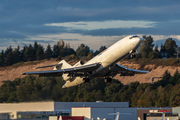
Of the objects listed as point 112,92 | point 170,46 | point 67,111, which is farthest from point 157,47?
point 67,111

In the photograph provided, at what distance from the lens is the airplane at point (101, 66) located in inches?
1794

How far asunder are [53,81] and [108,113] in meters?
12.9

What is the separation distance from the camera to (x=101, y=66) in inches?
1954

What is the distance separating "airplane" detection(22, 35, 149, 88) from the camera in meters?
45.6

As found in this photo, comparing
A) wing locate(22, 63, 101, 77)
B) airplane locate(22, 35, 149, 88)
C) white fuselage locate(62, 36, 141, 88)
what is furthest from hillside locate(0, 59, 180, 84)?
white fuselage locate(62, 36, 141, 88)

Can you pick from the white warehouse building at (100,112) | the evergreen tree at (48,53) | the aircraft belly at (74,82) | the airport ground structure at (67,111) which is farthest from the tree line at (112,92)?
the evergreen tree at (48,53)

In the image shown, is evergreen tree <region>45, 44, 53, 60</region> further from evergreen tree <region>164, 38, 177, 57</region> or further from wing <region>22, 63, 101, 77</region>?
wing <region>22, 63, 101, 77</region>

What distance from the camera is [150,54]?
158 m

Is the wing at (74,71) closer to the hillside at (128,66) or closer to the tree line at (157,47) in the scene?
the hillside at (128,66)

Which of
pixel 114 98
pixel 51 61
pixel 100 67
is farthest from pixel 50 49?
pixel 100 67

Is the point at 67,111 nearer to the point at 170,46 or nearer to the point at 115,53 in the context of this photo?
the point at 115,53

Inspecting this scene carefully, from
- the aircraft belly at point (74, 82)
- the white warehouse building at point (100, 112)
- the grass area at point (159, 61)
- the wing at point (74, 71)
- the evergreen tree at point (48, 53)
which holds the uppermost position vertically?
the evergreen tree at point (48, 53)

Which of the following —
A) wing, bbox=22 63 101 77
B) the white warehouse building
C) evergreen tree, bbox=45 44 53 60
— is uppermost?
evergreen tree, bbox=45 44 53 60

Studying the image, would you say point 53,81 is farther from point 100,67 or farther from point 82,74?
point 100,67
